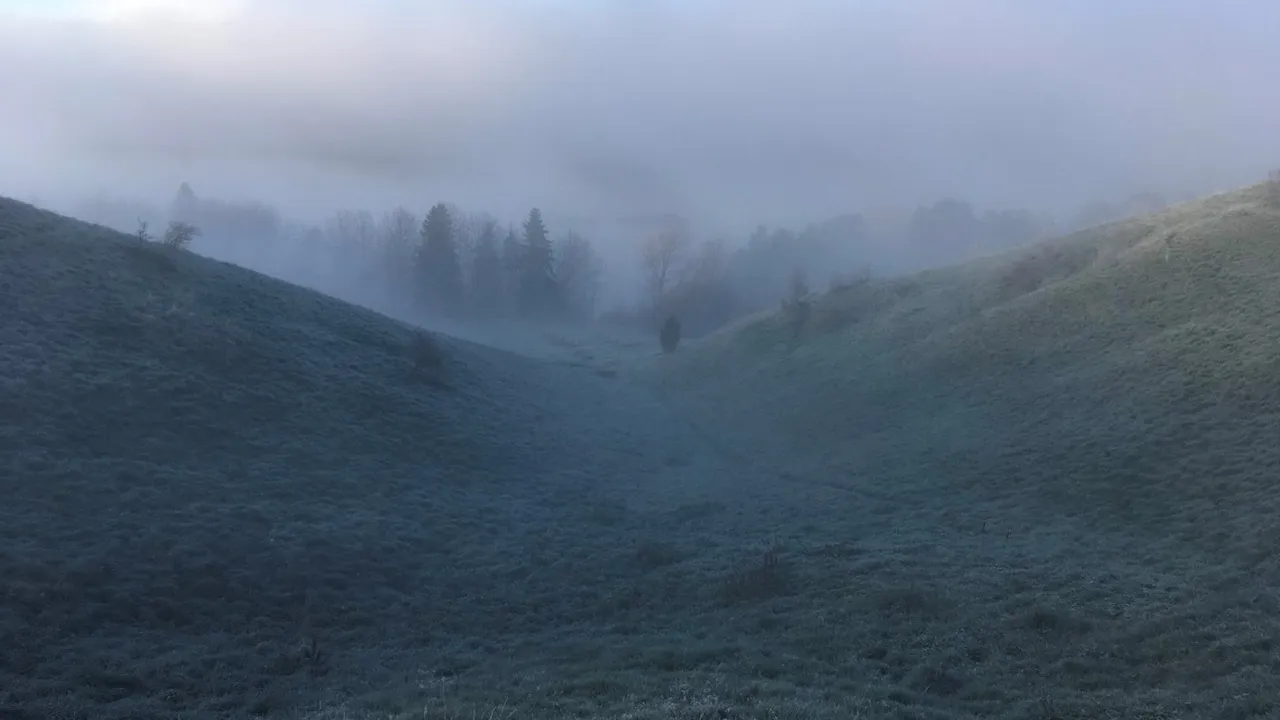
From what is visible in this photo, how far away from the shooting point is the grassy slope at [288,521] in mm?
14922

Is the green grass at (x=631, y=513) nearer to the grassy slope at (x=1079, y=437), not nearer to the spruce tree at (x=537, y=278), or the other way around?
the grassy slope at (x=1079, y=437)

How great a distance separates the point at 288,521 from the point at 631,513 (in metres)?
11.6

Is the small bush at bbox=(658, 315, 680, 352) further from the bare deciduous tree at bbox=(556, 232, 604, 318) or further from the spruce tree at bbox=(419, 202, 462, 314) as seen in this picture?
the spruce tree at bbox=(419, 202, 462, 314)

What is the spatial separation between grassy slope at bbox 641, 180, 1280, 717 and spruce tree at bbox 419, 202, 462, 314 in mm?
63092

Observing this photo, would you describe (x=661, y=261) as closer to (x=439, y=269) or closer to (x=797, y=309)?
(x=439, y=269)

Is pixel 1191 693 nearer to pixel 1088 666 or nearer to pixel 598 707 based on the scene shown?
pixel 1088 666

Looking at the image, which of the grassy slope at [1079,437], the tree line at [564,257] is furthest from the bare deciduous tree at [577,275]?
the grassy slope at [1079,437]

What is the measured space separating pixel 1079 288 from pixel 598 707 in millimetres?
41981

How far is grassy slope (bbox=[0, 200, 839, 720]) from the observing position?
14.9 metres

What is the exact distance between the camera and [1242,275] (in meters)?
37.4

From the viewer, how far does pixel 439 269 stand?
11881cm

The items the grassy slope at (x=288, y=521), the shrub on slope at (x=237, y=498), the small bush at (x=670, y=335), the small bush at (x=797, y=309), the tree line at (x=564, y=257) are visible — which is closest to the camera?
the grassy slope at (x=288, y=521)

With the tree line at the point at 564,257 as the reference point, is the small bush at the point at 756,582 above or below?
below

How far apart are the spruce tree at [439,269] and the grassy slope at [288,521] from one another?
7412 cm
